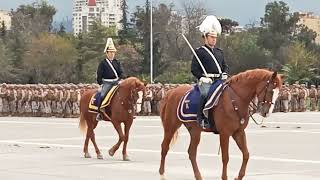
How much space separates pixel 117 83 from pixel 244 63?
64387 millimetres

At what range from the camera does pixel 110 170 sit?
14859 millimetres

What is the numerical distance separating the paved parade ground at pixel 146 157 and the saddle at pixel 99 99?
1125 mm

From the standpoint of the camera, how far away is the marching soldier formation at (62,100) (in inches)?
1606

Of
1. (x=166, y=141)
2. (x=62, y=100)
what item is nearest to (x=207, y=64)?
(x=166, y=141)

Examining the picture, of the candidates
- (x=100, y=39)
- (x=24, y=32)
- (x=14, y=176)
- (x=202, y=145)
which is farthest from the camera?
(x=24, y=32)

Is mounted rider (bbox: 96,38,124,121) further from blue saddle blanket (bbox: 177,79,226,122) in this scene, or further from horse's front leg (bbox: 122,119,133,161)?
blue saddle blanket (bbox: 177,79,226,122)

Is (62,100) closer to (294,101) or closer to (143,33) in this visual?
(294,101)

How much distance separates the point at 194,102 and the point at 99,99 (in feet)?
18.0

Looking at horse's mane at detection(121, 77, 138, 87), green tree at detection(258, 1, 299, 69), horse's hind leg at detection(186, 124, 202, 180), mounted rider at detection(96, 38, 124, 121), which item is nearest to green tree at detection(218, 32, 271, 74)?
green tree at detection(258, 1, 299, 69)

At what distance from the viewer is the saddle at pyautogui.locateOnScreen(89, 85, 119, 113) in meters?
17.5


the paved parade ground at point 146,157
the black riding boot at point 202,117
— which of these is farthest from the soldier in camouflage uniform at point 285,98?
the black riding boot at point 202,117

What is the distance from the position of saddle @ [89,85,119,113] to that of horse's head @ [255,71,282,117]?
6.14m

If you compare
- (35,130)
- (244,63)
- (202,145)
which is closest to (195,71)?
(202,145)

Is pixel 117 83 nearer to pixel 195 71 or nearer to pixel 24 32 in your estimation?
pixel 195 71
